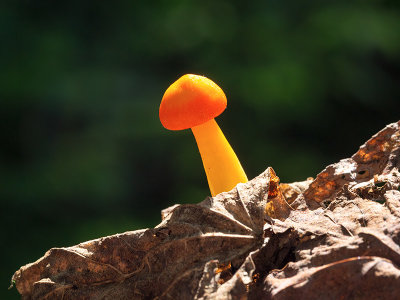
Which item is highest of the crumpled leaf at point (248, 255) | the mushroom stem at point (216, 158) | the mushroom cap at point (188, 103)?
the mushroom cap at point (188, 103)

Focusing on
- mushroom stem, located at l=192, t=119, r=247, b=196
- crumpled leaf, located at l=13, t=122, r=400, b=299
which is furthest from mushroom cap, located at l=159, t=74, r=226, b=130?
crumpled leaf, located at l=13, t=122, r=400, b=299

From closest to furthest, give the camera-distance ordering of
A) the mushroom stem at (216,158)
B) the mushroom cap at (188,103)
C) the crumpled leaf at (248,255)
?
the crumpled leaf at (248,255)
the mushroom cap at (188,103)
the mushroom stem at (216,158)

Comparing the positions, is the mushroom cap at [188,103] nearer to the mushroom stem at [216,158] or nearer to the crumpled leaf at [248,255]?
the mushroom stem at [216,158]

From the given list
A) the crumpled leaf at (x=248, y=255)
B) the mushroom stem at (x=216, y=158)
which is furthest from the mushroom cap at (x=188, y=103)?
the crumpled leaf at (x=248, y=255)

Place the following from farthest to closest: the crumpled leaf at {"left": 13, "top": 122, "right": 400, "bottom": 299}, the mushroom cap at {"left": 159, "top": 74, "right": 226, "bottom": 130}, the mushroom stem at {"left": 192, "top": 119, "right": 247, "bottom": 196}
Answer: the mushroom stem at {"left": 192, "top": 119, "right": 247, "bottom": 196} < the mushroom cap at {"left": 159, "top": 74, "right": 226, "bottom": 130} < the crumpled leaf at {"left": 13, "top": 122, "right": 400, "bottom": 299}

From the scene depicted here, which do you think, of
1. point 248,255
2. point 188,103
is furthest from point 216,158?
point 248,255

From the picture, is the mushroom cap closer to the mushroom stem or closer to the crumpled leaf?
the mushroom stem
